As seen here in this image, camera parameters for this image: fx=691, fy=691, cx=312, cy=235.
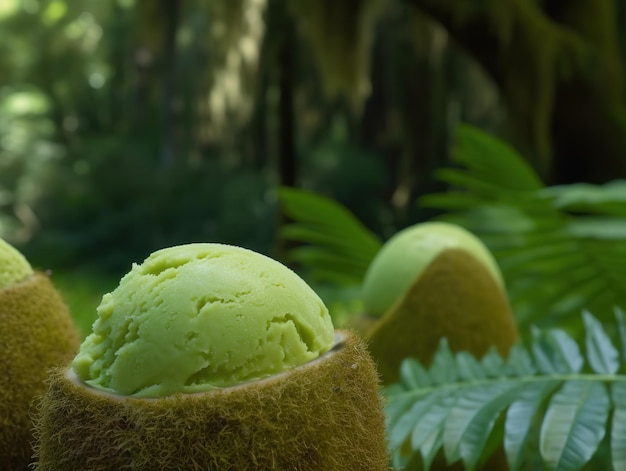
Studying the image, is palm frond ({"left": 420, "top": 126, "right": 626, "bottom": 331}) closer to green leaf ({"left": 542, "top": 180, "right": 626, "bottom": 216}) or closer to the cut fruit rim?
green leaf ({"left": 542, "top": 180, "right": 626, "bottom": 216})

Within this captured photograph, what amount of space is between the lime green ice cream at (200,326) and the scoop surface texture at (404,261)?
2.14 ft

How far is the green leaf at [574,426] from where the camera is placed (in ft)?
2.89

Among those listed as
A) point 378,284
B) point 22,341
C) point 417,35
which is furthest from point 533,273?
point 417,35

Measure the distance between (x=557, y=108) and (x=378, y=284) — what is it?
2.74 metres

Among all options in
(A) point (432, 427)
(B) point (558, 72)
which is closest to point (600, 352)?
(A) point (432, 427)

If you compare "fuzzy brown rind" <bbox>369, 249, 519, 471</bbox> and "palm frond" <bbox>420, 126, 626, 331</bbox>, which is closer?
"fuzzy brown rind" <bbox>369, 249, 519, 471</bbox>

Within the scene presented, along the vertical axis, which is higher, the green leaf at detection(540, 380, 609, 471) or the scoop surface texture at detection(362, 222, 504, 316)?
the scoop surface texture at detection(362, 222, 504, 316)

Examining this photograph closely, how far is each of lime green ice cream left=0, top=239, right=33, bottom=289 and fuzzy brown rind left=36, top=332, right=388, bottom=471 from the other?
0.26 metres

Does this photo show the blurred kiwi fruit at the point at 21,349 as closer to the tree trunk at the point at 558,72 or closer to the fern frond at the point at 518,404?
the fern frond at the point at 518,404

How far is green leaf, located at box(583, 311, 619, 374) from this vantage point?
3.67ft

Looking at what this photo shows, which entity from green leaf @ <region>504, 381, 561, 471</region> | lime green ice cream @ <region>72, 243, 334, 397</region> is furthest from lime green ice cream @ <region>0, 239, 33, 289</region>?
green leaf @ <region>504, 381, 561, 471</region>

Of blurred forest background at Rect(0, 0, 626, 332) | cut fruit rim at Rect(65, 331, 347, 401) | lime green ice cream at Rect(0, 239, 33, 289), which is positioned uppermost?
lime green ice cream at Rect(0, 239, 33, 289)

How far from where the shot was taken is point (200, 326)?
64 cm

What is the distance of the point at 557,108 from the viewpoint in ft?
12.2
